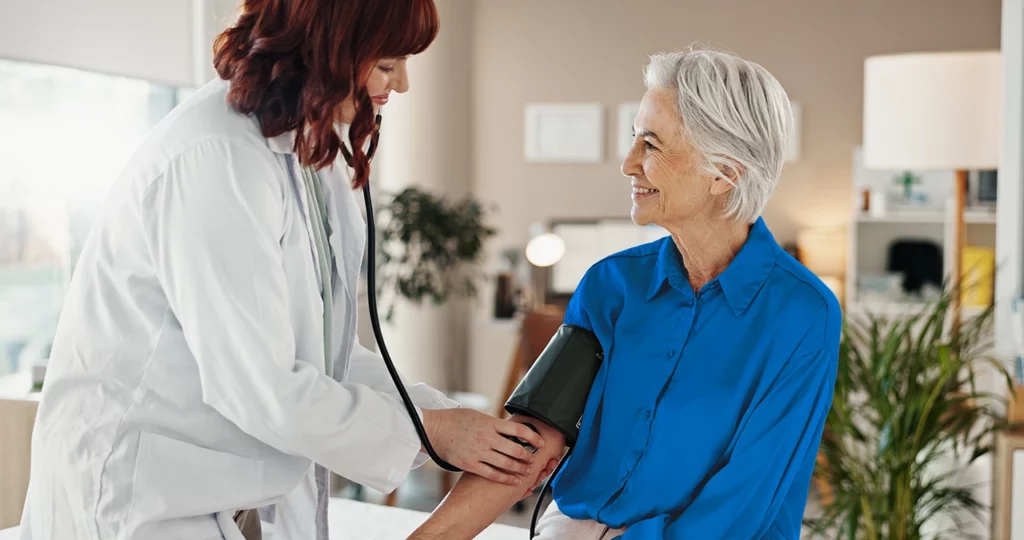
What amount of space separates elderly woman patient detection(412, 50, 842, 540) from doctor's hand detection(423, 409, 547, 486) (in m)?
0.07

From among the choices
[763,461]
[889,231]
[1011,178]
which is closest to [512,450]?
[763,461]

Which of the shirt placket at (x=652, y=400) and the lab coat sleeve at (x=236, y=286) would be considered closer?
the lab coat sleeve at (x=236, y=286)

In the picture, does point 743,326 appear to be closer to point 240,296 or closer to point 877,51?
point 240,296

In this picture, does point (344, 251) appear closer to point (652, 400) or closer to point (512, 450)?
point (512, 450)

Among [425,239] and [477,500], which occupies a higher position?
[425,239]

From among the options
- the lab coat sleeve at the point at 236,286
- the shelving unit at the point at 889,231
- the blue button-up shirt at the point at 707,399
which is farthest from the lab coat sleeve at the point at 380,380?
the shelving unit at the point at 889,231

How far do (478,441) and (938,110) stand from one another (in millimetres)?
2482

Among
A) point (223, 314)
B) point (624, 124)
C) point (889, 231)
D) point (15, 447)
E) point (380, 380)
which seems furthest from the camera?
point (624, 124)

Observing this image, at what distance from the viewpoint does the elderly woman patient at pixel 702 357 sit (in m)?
1.31

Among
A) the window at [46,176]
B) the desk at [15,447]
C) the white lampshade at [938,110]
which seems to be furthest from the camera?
the white lampshade at [938,110]

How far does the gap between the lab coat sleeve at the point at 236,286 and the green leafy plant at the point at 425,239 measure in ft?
9.98

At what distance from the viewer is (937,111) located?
10.6 ft

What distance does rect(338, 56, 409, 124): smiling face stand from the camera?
1175 millimetres

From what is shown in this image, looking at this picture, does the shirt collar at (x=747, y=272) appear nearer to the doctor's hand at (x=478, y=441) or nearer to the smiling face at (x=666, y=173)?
the smiling face at (x=666, y=173)
